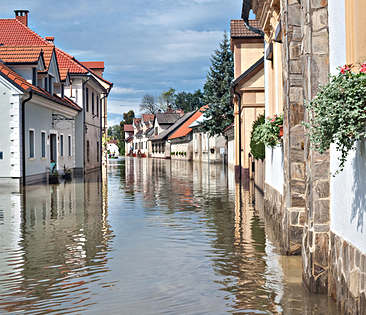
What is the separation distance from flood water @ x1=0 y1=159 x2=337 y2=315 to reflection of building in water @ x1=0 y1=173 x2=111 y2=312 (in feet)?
0.04

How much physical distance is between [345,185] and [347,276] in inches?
33.6

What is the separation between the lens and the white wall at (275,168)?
10.5 m

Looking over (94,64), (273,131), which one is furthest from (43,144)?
(94,64)

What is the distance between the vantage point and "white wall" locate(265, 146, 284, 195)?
1046cm

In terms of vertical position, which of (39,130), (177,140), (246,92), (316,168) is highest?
(246,92)

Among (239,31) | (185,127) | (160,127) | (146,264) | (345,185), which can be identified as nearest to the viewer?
(345,185)

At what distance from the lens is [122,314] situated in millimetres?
5215

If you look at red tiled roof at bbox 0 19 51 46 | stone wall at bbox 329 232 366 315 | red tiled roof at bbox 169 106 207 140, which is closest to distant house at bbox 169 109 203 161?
red tiled roof at bbox 169 106 207 140

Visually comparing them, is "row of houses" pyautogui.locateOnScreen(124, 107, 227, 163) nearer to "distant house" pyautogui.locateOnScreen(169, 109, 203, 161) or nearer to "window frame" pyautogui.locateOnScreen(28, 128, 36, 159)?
"distant house" pyautogui.locateOnScreen(169, 109, 203, 161)

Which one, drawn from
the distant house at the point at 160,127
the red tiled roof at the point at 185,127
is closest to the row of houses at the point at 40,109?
the red tiled roof at the point at 185,127

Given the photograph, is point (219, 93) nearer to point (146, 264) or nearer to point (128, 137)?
point (146, 264)

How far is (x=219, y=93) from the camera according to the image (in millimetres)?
47438

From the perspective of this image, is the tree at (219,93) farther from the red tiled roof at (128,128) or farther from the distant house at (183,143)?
the red tiled roof at (128,128)

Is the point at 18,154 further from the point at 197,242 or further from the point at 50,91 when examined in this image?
the point at 197,242
